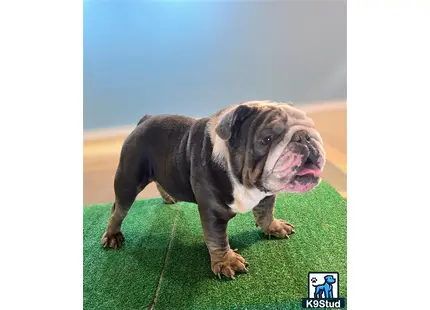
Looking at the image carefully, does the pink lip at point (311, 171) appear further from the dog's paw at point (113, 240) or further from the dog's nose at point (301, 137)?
the dog's paw at point (113, 240)

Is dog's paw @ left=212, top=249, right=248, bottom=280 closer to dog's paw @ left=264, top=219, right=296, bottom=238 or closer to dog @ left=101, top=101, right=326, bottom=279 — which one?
dog @ left=101, top=101, right=326, bottom=279

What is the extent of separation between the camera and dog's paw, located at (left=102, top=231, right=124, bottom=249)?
1780 mm

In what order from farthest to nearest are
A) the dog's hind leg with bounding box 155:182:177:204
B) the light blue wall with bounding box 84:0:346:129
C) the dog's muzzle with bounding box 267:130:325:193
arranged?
1. the dog's hind leg with bounding box 155:182:177:204
2. the light blue wall with bounding box 84:0:346:129
3. the dog's muzzle with bounding box 267:130:325:193

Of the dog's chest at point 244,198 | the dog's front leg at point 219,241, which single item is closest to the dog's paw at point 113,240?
the dog's front leg at point 219,241

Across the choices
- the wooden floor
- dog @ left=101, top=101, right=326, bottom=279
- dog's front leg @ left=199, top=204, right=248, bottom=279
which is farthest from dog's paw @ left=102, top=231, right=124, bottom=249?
dog's front leg @ left=199, top=204, right=248, bottom=279

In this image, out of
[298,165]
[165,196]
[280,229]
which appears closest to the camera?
[298,165]

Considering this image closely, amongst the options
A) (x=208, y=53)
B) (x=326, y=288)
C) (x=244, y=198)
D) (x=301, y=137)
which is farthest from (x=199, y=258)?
(x=208, y=53)

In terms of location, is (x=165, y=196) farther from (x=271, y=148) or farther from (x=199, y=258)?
(x=271, y=148)

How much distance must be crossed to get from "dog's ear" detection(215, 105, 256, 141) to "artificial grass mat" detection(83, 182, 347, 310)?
0.33m

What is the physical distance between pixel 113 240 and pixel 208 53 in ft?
2.51

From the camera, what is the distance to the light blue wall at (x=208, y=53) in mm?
1681

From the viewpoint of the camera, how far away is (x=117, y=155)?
5.79 ft
